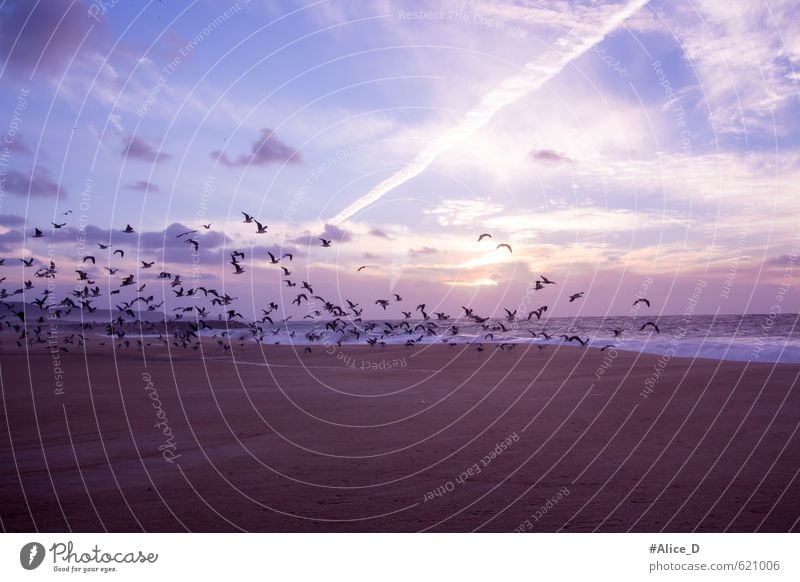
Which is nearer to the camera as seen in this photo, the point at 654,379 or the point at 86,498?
the point at 86,498

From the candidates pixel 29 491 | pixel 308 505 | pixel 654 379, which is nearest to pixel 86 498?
pixel 29 491

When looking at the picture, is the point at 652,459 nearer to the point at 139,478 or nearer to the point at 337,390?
the point at 139,478

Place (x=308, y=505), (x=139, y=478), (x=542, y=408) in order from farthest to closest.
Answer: (x=542, y=408)
(x=139, y=478)
(x=308, y=505)

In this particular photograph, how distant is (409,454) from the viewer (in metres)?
12.5

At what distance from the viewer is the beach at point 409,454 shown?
871cm

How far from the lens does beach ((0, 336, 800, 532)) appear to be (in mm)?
8711

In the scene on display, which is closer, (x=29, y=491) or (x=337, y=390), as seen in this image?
(x=29, y=491)

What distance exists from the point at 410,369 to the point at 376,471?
62.1 ft

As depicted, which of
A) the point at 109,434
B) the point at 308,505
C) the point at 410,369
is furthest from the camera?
the point at 410,369

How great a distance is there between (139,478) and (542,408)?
457 inches

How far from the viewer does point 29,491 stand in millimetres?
9797

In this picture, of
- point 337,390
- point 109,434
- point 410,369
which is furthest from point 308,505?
point 410,369
